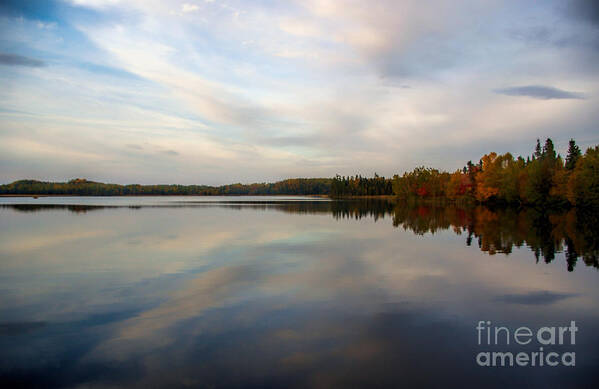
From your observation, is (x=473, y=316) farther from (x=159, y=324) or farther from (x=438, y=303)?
(x=159, y=324)

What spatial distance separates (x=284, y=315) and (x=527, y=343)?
6.66 m

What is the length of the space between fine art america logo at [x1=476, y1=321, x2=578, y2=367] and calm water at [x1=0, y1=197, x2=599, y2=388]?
0.18 metres

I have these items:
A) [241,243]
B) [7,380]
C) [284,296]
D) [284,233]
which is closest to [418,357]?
[284,296]

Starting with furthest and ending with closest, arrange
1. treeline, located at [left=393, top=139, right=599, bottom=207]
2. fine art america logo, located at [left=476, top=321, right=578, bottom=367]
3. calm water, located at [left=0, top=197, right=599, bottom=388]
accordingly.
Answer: treeline, located at [left=393, top=139, right=599, bottom=207] < fine art america logo, located at [left=476, top=321, right=578, bottom=367] < calm water, located at [left=0, top=197, right=599, bottom=388]

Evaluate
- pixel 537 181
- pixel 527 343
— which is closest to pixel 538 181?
pixel 537 181

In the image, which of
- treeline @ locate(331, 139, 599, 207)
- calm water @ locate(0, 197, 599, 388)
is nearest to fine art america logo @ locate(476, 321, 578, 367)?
calm water @ locate(0, 197, 599, 388)

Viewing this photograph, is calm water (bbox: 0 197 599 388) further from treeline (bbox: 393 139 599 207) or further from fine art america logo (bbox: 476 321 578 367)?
treeline (bbox: 393 139 599 207)

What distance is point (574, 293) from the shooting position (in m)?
13.3

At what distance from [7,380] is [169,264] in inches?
451

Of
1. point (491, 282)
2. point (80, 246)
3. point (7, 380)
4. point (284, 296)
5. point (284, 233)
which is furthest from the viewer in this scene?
point (284, 233)

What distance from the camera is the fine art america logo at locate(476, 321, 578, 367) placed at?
8070 millimetres

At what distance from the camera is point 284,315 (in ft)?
35.6

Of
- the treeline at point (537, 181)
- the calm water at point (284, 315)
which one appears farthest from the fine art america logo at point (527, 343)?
the treeline at point (537, 181)

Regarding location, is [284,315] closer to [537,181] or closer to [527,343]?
[527,343]
